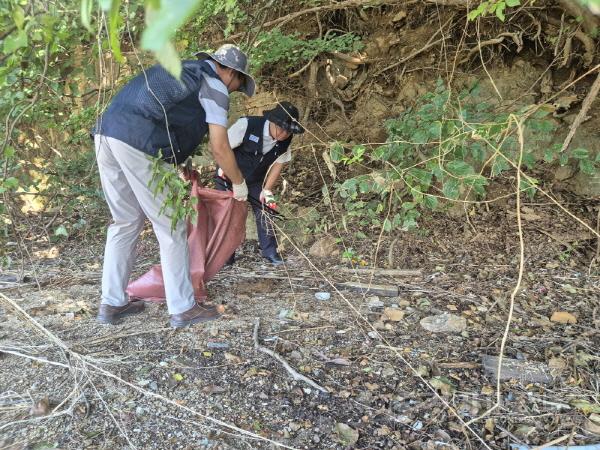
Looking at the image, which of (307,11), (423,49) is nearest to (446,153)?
(307,11)

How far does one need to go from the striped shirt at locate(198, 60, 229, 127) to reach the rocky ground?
3.76 feet

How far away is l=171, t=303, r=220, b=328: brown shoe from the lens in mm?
2646

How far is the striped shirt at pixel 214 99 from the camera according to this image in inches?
95.2

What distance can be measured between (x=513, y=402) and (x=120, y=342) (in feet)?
6.33

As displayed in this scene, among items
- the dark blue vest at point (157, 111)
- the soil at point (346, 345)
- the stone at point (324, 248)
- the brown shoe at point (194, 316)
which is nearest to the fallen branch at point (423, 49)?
the soil at point (346, 345)

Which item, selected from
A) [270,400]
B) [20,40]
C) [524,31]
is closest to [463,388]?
[270,400]

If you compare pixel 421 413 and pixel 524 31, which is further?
pixel 524 31

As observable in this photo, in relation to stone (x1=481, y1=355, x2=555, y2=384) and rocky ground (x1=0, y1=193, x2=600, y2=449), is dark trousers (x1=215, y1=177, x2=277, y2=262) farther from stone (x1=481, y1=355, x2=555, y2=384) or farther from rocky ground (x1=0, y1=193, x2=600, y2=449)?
stone (x1=481, y1=355, x2=555, y2=384)

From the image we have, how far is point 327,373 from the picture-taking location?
231 cm

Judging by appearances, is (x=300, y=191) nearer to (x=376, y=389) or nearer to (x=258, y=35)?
(x=258, y=35)

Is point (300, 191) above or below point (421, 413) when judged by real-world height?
above

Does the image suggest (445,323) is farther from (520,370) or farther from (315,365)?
(315,365)

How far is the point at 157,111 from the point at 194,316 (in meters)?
1.13

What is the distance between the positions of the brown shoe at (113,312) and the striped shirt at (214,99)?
120 centimetres
